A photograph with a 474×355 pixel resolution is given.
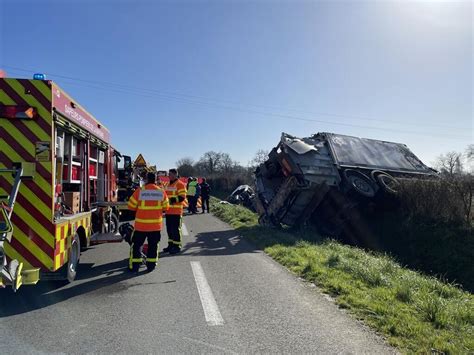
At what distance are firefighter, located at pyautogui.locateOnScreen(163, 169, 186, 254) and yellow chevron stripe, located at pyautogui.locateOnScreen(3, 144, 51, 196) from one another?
11.5 feet

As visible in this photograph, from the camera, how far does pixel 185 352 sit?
11.5 ft

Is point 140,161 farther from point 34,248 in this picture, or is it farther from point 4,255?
point 4,255

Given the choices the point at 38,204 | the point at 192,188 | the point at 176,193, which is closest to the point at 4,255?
the point at 38,204

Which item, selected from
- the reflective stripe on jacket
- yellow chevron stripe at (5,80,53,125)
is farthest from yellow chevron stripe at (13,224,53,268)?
the reflective stripe on jacket

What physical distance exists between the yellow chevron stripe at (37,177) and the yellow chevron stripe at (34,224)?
0.36m

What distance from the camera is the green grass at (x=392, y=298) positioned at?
A: 375cm

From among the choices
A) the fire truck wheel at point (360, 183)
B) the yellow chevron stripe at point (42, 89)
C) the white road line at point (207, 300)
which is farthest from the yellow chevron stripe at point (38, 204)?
the fire truck wheel at point (360, 183)

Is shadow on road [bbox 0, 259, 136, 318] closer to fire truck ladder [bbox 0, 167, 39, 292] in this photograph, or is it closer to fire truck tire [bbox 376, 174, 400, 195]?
fire truck ladder [bbox 0, 167, 39, 292]

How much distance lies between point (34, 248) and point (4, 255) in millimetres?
839

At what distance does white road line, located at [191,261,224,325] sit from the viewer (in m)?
4.32

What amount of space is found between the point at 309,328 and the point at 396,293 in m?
1.69

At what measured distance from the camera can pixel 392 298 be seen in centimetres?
494

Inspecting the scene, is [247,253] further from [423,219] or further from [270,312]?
[423,219]

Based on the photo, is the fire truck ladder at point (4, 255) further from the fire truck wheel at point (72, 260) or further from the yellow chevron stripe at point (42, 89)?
the yellow chevron stripe at point (42, 89)
